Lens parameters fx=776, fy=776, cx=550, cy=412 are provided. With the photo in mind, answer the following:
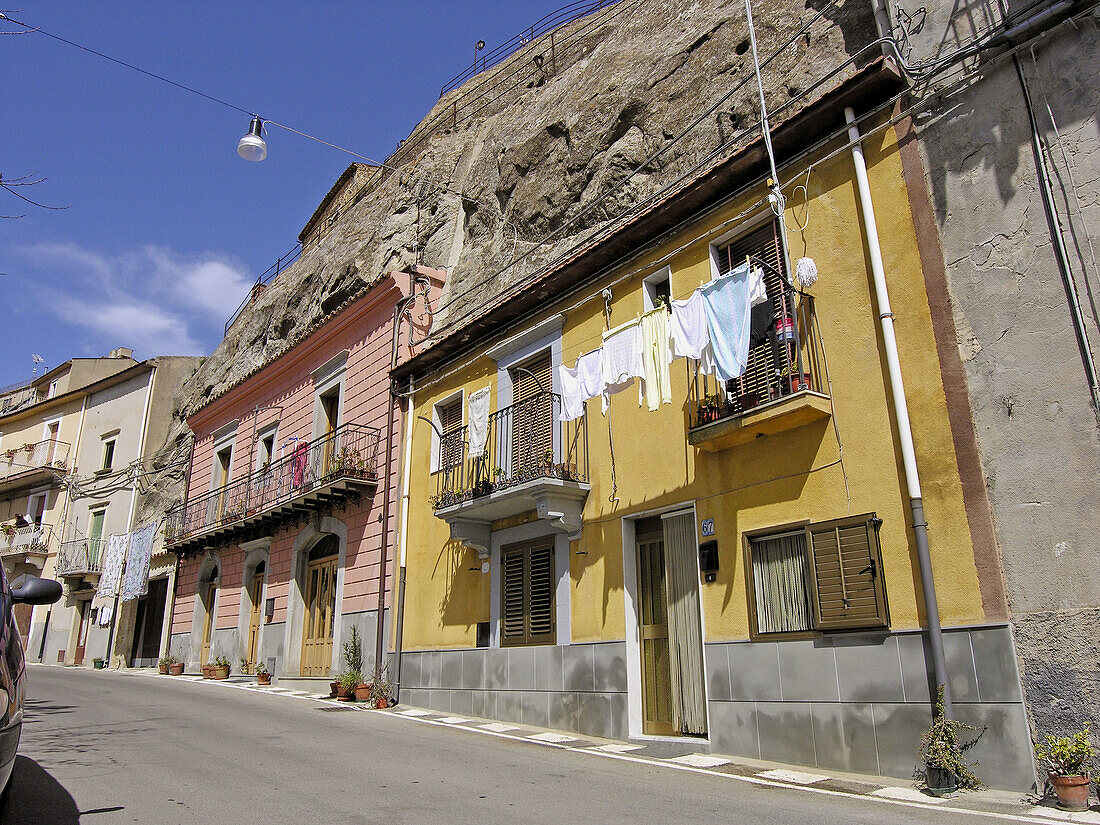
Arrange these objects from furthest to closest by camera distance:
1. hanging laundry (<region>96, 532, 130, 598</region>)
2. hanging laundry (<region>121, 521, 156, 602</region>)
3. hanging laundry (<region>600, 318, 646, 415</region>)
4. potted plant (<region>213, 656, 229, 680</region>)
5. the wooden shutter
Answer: hanging laundry (<region>96, 532, 130, 598</region>) < hanging laundry (<region>121, 521, 156, 602</region>) < potted plant (<region>213, 656, 229, 680</region>) < hanging laundry (<region>600, 318, 646, 415</region>) < the wooden shutter

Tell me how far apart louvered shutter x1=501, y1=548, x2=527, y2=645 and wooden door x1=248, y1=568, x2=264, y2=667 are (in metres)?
9.79

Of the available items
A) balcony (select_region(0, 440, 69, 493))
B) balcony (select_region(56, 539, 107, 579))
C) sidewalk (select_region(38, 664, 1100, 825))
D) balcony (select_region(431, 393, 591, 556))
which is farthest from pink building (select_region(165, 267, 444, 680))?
balcony (select_region(0, 440, 69, 493))

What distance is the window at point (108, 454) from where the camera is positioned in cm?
3057

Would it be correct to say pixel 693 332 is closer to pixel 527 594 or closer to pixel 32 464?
pixel 527 594

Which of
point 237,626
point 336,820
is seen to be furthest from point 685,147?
point 237,626

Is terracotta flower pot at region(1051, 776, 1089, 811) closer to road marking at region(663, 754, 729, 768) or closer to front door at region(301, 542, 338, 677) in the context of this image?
road marking at region(663, 754, 729, 768)

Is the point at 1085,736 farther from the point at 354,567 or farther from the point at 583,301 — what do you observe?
the point at 354,567

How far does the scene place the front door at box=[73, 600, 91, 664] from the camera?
2866cm

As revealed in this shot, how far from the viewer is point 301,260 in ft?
88.0

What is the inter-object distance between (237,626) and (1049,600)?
19324 millimetres

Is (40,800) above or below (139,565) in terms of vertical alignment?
below

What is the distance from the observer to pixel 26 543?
31.1m

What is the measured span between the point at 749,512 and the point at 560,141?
9704mm

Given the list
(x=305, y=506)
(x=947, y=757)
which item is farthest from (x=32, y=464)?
(x=947, y=757)
